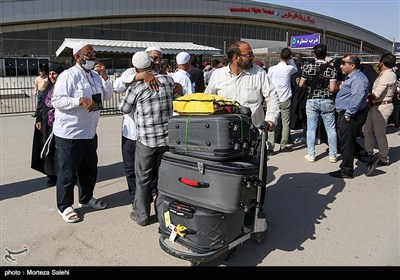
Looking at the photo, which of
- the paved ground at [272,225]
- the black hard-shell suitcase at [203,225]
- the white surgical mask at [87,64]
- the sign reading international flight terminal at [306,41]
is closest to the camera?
the black hard-shell suitcase at [203,225]

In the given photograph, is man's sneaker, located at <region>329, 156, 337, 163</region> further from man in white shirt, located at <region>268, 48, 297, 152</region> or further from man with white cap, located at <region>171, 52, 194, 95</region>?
man with white cap, located at <region>171, 52, 194, 95</region>

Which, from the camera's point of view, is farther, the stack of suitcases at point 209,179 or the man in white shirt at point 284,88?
the man in white shirt at point 284,88

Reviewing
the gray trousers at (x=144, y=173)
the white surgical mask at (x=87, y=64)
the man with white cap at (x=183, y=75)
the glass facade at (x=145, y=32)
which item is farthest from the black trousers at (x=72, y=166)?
the glass facade at (x=145, y=32)

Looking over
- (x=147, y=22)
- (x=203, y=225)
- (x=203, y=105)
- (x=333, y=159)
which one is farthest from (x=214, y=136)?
(x=147, y=22)

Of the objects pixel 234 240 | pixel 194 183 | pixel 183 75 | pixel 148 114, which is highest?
pixel 183 75

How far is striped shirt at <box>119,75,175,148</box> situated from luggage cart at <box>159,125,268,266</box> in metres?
0.99

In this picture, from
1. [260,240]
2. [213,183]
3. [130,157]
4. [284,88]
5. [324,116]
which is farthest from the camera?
[284,88]

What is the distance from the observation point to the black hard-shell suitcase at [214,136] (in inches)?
101

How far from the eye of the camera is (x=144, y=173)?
11.6 feet

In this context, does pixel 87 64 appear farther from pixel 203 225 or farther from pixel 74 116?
pixel 203 225

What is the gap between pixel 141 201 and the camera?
11.9 feet

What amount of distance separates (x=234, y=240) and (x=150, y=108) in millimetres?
1491

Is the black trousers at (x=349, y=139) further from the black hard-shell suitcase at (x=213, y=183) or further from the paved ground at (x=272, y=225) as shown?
the black hard-shell suitcase at (x=213, y=183)

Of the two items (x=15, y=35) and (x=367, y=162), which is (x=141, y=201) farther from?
(x=15, y=35)
